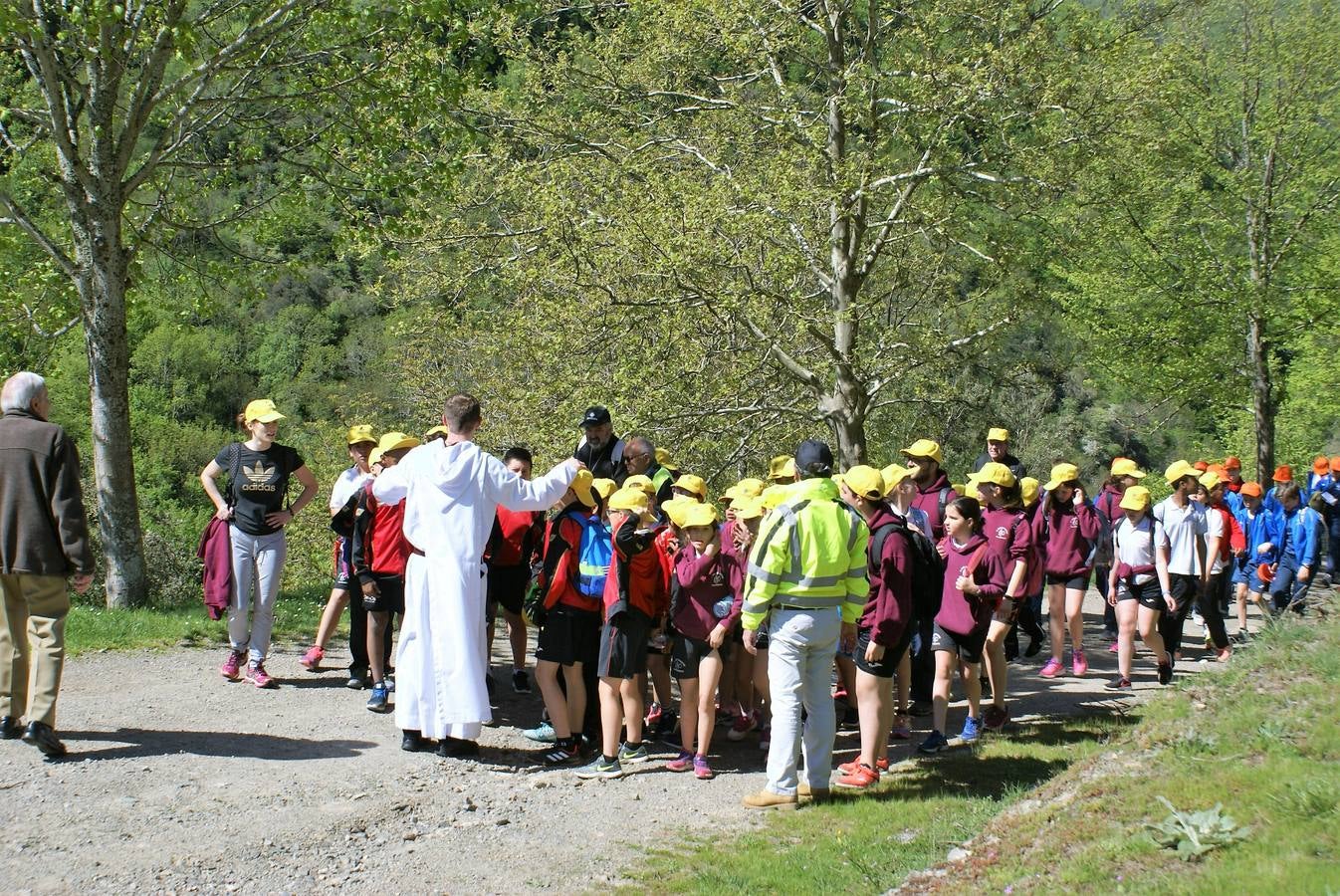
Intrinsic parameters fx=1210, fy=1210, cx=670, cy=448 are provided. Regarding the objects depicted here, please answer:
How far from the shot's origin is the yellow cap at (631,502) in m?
7.11

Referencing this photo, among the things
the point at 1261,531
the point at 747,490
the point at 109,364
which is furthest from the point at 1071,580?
the point at 109,364

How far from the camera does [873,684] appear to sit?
7.00 metres

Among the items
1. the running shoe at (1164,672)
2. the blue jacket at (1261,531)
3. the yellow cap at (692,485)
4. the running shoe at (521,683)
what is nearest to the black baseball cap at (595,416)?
the yellow cap at (692,485)

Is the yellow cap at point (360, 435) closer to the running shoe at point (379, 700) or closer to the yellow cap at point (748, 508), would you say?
the running shoe at point (379, 700)

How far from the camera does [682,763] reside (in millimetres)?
7492

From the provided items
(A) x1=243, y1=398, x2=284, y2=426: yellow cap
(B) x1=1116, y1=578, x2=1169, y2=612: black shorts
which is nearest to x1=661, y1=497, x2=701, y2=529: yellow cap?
(A) x1=243, y1=398, x2=284, y2=426: yellow cap

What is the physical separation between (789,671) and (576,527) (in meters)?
1.72

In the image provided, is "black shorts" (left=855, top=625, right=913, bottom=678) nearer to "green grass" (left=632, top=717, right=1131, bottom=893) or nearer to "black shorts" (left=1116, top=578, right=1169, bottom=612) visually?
"green grass" (left=632, top=717, right=1131, bottom=893)

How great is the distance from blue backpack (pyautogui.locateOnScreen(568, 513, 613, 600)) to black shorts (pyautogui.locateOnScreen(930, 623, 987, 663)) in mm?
2264

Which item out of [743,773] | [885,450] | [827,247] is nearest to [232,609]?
[743,773]

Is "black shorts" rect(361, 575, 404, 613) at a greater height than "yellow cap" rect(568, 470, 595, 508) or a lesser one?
lesser

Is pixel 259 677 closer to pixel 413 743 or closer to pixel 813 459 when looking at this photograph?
pixel 413 743

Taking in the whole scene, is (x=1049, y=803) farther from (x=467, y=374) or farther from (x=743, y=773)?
(x=467, y=374)

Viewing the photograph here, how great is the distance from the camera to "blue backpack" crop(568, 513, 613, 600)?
7449 mm
